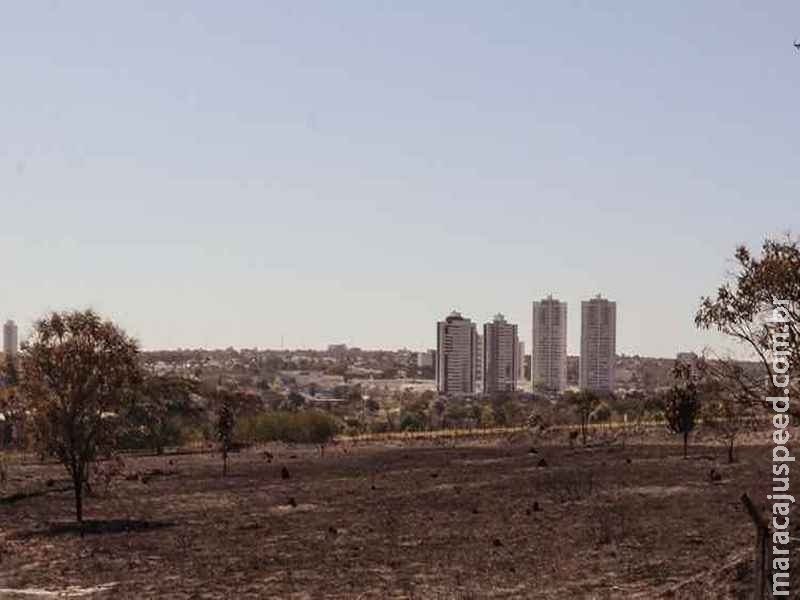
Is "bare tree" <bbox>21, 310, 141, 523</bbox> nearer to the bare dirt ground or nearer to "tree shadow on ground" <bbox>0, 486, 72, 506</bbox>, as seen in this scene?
the bare dirt ground

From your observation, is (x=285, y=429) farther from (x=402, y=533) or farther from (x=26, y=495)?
(x=402, y=533)

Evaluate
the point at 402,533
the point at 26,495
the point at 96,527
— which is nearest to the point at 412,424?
the point at 26,495

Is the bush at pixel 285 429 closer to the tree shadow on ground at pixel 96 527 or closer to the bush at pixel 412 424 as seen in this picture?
the bush at pixel 412 424

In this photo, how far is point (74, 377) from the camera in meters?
36.4

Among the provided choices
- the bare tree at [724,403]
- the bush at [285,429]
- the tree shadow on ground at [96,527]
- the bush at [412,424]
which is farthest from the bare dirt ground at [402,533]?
the bush at [412,424]

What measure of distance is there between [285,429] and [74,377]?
69.8m

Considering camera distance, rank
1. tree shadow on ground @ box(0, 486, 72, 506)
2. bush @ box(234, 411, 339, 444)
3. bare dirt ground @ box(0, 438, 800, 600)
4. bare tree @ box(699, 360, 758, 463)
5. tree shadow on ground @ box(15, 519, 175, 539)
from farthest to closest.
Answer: bush @ box(234, 411, 339, 444), tree shadow on ground @ box(0, 486, 72, 506), tree shadow on ground @ box(15, 519, 175, 539), bare dirt ground @ box(0, 438, 800, 600), bare tree @ box(699, 360, 758, 463)

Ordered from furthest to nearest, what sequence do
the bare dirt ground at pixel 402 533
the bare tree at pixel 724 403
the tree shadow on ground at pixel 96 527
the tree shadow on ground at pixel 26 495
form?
the tree shadow on ground at pixel 26 495 < the tree shadow on ground at pixel 96 527 < the bare dirt ground at pixel 402 533 < the bare tree at pixel 724 403

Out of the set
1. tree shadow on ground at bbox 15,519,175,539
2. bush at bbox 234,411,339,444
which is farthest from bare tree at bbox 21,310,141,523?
bush at bbox 234,411,339,444

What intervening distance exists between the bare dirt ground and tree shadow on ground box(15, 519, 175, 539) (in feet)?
→ 0.36

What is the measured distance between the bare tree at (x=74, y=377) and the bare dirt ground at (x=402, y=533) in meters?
3.54

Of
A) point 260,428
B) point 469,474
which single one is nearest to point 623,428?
point 260,428

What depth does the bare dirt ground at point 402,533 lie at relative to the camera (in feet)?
78.3

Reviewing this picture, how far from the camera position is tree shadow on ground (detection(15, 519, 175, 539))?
3569cm
